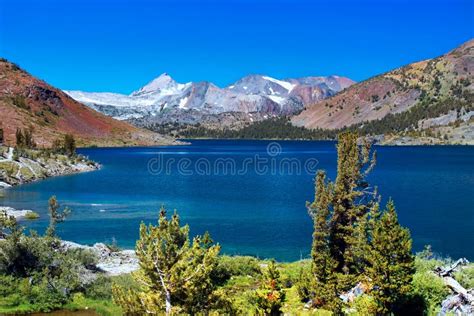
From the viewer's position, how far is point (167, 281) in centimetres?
1814

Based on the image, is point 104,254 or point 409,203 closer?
point 104,254

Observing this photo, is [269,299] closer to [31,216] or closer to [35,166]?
[31,216]

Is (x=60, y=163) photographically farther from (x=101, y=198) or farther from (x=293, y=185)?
(x=293, y=185)

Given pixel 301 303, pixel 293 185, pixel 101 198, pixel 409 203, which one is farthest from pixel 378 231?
pixel 293 185

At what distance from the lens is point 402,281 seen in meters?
24.5

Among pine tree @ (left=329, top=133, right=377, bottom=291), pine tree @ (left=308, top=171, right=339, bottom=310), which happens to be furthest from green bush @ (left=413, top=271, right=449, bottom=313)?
pine tree @ (left=329, top=133, right=377, bottom=291)

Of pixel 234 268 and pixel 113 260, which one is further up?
pixel 234 268

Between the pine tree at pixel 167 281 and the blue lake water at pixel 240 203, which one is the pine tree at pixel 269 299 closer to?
the pine tree at pixel 167 281

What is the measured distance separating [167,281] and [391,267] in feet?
37.9

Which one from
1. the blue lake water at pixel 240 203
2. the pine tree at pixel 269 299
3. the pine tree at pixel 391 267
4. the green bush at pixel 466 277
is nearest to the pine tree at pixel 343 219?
the pine tree at pixel 391 267

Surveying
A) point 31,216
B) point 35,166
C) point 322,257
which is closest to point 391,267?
point 322,257

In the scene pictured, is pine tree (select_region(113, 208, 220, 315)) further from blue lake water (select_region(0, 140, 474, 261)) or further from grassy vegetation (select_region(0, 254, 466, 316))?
blue lake water (select_region(0, 140, 474, 261))

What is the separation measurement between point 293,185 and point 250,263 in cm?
6539

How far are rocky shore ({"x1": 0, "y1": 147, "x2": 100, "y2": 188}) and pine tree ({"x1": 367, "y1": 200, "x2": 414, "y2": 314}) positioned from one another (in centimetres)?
8770
